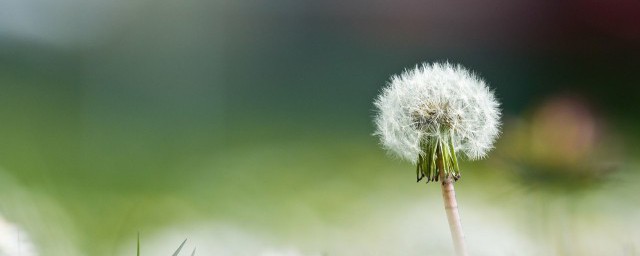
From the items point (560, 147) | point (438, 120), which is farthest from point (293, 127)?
point (560, 147)

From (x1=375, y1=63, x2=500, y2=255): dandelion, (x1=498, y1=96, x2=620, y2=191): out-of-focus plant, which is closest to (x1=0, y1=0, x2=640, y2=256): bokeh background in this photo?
(x1=498, y1=96, x2=620, y2=191): out-of-focus plant

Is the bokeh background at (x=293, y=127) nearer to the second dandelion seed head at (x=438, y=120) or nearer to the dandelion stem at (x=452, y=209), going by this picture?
the dandelion stem at (x=452, y=209)

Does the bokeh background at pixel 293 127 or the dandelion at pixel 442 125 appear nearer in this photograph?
the dandelion at pixel 442 125

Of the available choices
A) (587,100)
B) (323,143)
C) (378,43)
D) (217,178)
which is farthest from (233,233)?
(587,100)

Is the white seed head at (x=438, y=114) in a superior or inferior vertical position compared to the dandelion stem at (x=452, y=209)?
superior

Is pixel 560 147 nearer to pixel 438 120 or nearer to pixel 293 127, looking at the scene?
pixel 438 120

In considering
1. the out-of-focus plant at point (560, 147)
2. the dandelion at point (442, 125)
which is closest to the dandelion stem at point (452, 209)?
the dandelion at point (442, 125)

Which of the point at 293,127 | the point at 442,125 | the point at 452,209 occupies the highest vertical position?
the point at 293,127

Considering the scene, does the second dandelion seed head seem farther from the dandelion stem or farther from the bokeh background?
the bokeh background
